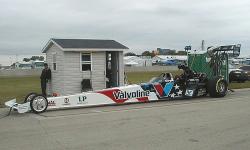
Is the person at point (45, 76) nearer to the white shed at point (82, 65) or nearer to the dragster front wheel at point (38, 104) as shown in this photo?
the white shed at point (82, 65)

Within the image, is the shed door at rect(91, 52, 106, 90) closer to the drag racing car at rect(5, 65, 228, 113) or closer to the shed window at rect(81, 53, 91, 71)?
the shed window at rect(81, 53, 91, 71)

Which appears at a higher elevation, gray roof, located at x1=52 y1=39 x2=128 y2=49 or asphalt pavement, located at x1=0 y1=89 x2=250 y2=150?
gray roof, located at x1=52 y1=39 x2=128 y2=49

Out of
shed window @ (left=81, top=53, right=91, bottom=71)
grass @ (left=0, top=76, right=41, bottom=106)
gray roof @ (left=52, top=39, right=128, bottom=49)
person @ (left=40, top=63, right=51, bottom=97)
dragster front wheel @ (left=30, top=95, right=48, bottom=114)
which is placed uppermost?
gray roof @ (left=52, top=39, right=128, bottom=49)

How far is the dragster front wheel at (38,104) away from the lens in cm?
1241

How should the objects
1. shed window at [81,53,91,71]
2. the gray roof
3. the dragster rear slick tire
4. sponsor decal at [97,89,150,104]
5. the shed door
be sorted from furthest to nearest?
the shed door < shed window at [81,53,91,71] < the gray roof < the dragster rear slick tire < sponsor decal at [97,89,150,104]

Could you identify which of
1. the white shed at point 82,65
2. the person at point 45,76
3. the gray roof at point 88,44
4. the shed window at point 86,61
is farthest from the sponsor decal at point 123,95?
the person at point 45,76

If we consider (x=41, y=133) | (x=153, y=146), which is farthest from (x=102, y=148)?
(x=41, y=133)

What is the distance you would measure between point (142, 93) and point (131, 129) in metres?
6.01

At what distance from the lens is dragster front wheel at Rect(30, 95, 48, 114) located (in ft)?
40.7

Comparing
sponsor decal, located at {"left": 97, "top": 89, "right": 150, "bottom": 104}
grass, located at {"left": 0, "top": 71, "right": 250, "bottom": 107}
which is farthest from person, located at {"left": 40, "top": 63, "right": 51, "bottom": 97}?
sponsor decal, located at {"left": 97, "top": 89, "right": 150, "bottom": 104}

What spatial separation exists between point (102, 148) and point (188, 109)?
246 inches

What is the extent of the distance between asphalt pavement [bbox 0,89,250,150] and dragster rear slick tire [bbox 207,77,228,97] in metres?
3.55

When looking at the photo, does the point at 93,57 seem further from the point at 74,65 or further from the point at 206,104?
the point at 206,104

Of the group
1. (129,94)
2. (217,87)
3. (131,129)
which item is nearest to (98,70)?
(129,94)
